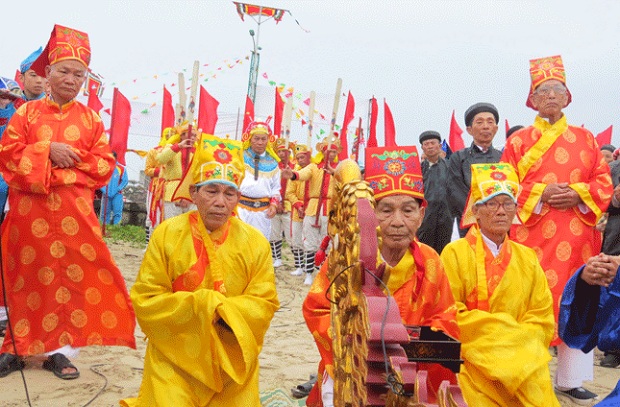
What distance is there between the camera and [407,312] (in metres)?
3.19

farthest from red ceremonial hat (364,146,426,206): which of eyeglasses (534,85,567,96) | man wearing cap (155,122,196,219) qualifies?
man wearing cap (155,122,196,219)

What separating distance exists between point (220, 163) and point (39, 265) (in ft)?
5.44

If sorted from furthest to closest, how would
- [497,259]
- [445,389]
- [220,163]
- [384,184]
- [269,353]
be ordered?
[269,353] < [497,259] < [220,163] < [384,184] < [445,389]

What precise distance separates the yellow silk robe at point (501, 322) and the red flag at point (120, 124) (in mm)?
8554

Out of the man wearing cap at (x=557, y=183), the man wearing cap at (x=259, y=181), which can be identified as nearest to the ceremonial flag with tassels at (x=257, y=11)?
the man wearing cap at (x=259, y=181)

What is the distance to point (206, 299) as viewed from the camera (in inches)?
128

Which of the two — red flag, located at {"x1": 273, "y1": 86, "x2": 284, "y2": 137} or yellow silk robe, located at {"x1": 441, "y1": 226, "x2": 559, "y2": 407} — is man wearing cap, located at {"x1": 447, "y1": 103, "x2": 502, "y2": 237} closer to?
yellow silk robe, located at {"x1": 441, "y1": 226, "x2": 559, "y2": 407}

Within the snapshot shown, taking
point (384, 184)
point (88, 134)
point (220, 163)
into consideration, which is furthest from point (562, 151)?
point (88, 134)

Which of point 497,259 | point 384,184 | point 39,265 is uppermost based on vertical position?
point 384,184

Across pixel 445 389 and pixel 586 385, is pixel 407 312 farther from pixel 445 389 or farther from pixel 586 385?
pixel 586 385

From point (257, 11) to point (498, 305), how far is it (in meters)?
15.1

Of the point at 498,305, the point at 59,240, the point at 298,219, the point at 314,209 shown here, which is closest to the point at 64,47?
the point at 59,240

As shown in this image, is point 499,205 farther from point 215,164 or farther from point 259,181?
point 259,181

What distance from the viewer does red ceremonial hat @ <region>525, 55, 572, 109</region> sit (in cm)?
513
